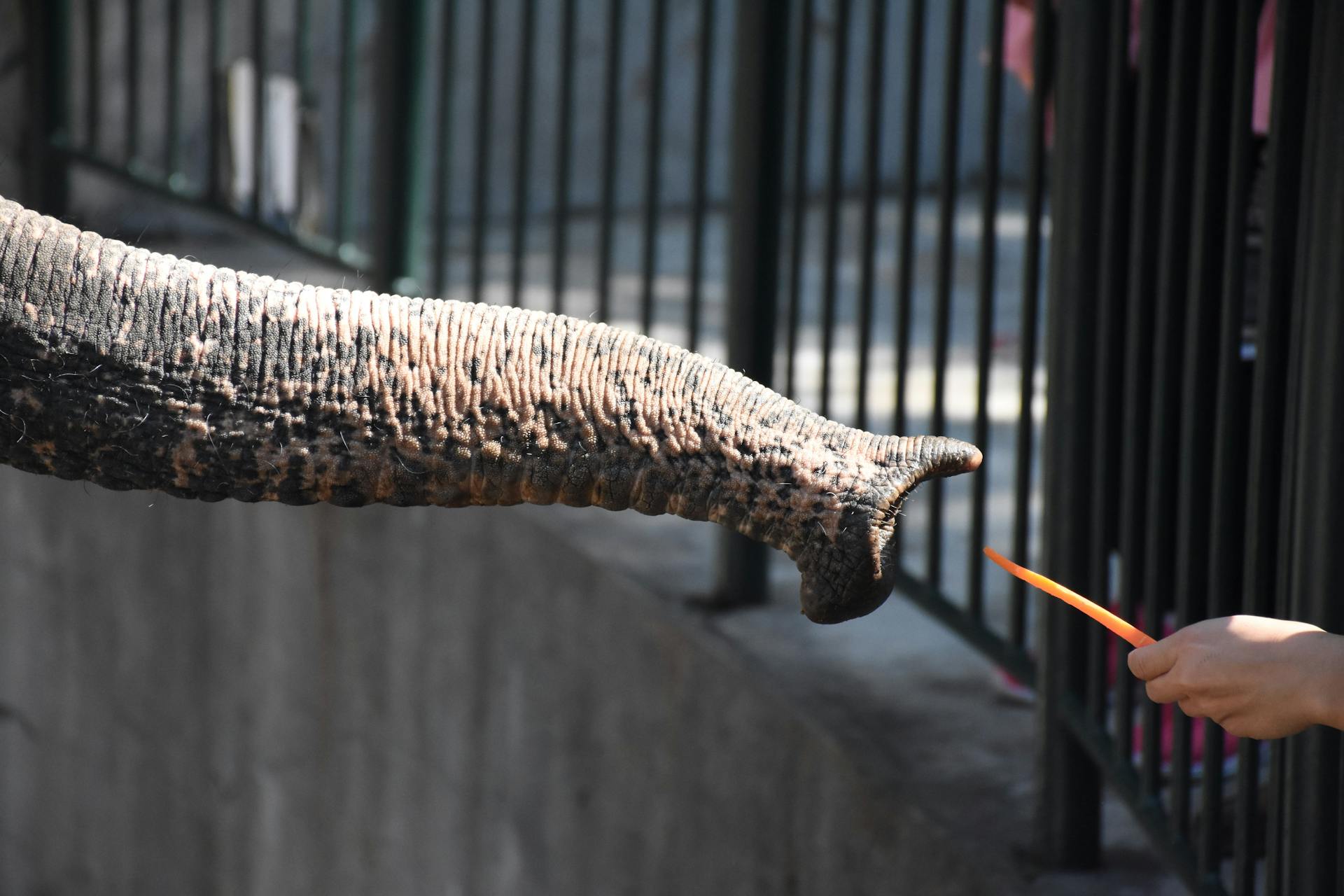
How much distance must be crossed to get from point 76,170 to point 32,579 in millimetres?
2237

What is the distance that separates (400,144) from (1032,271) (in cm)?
208

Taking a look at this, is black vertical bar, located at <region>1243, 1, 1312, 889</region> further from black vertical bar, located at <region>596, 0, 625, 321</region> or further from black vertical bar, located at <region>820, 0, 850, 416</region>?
black vertical bar, located at <region>596, 0, 625, 321</region>

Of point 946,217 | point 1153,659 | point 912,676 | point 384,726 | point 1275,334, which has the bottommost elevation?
point 384,726

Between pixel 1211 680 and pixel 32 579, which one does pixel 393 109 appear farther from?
pixel 1211 680

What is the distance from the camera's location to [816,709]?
252 centimetres

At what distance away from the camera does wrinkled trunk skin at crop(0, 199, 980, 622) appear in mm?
1347

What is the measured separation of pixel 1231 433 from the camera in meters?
1.71

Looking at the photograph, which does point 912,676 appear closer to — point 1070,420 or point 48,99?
point 1070,420

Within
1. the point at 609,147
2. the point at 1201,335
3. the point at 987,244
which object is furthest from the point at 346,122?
the point at 1201,335

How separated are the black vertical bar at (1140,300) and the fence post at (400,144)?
2.18 metres

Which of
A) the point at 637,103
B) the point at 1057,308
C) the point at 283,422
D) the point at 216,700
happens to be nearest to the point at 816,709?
the point at 1057,308

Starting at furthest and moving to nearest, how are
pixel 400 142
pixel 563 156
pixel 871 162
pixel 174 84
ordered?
pixel 174 84
pixel 400 142
pixel 563 156
pixel 871 162

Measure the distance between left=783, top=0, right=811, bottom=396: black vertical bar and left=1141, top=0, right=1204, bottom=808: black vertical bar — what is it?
0.88 metres

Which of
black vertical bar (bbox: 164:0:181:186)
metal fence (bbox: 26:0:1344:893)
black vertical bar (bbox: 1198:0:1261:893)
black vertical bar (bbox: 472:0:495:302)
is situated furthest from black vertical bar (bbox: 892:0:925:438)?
black vertical bar (bbox: 164:0:181:186)
